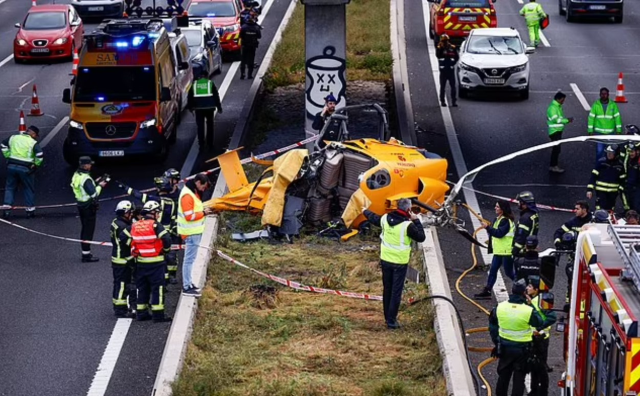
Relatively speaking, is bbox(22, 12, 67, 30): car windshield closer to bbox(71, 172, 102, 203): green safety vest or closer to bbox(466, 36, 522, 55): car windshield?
bbox(466, 36, 522, 55): car windshield

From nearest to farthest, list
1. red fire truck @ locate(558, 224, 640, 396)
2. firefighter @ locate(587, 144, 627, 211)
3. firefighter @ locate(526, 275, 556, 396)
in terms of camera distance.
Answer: red fire truck @ locate(558, 224, 640, 396)
firefighter @ locate(526, 275, 556, 396)
firefighter @ locate(587, 144, 627, 211)

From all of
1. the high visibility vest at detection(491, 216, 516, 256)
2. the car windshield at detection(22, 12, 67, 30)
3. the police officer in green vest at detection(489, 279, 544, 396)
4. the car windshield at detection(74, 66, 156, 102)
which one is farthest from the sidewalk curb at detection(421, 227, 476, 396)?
the car windshield at detection(22, 12, 67, 30)

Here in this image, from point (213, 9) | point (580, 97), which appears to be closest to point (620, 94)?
point (580, 97)

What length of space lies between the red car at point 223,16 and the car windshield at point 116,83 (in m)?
12.0

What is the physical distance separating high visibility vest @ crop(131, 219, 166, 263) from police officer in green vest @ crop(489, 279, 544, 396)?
476 centimetres

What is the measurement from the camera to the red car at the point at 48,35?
37.5 metres

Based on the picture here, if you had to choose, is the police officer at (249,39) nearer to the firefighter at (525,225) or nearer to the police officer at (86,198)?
the police officer at (86,198)

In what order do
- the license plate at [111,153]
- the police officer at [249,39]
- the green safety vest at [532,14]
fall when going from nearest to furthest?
the license plate at [111,153] → the police officer at [249,39] → the green safety vest at [532,14]

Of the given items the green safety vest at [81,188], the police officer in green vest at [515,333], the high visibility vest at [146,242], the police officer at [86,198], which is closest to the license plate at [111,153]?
the police officer at [86,198]

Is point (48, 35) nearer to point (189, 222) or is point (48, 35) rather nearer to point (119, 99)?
point (119, 99)

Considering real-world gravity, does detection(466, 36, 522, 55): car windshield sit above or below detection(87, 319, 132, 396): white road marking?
below

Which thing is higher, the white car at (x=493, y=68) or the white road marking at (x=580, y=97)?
the white car at (x=493, y=68)

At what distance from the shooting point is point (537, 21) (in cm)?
3725

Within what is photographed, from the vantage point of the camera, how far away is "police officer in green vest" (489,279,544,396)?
42.4 feet
